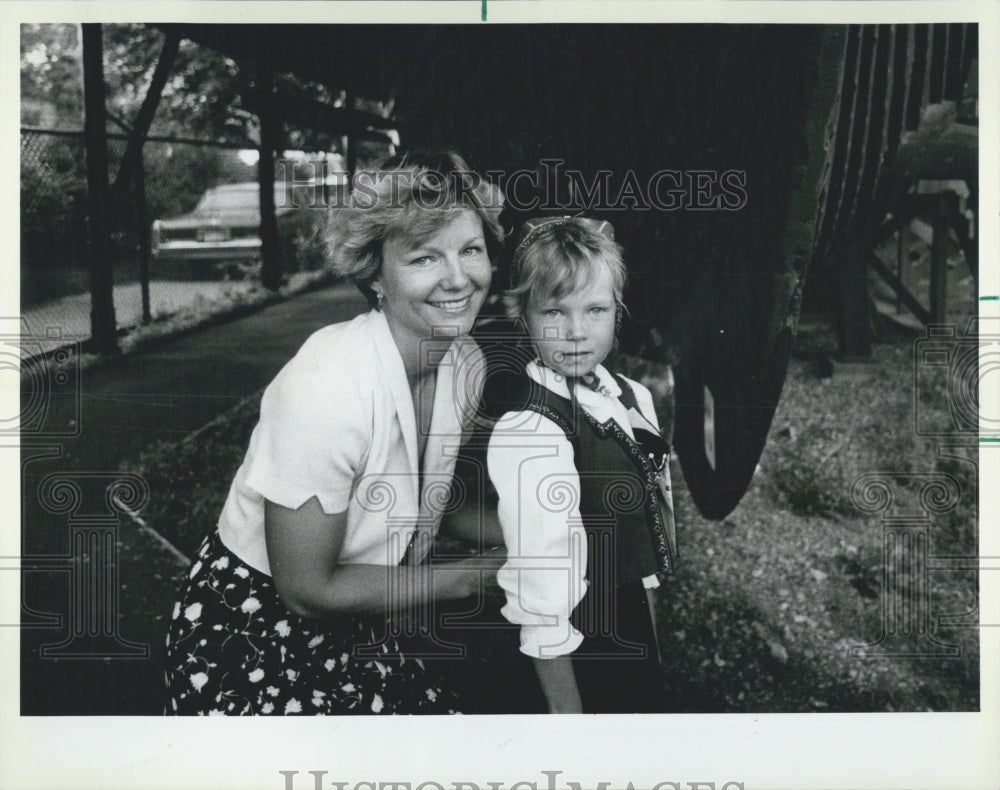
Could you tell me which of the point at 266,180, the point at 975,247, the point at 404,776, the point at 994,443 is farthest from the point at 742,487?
the point at 266,180

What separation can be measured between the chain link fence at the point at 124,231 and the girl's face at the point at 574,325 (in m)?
0.71

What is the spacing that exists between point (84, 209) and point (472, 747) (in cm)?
209

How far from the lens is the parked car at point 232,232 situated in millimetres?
3488

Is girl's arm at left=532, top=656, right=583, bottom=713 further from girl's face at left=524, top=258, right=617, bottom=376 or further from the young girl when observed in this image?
girl's face at left=524, top=258, right=617, bottom=376

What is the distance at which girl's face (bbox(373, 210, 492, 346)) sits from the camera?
3.42m

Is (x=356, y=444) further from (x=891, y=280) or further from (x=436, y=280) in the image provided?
(x=891, y=280)

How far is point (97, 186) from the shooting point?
349 centimetres

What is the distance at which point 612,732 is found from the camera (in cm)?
360

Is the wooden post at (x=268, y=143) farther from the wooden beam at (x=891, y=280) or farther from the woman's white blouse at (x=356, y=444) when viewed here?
the wooden beam at (x=891, y=280)

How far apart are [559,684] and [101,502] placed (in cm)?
157

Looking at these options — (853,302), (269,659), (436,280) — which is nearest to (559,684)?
(269,659)

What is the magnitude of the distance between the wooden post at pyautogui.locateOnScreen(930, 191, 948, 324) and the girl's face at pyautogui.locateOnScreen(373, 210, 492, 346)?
1.43m

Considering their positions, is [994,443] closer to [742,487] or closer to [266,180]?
[742,487]

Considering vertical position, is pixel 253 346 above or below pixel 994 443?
above
